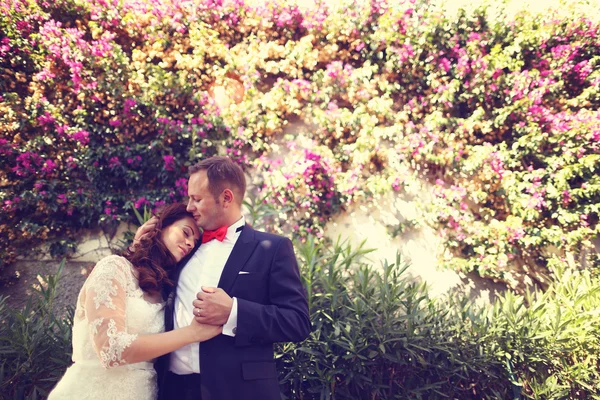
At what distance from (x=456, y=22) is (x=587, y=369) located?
3.95 m

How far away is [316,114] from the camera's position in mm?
4699

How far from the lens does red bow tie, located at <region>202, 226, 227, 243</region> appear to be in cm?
193

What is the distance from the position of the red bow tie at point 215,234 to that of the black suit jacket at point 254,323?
99 mm

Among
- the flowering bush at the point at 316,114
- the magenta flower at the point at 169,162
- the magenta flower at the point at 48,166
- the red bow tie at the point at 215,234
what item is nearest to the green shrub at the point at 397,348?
the red bow tie at the point at 215,234

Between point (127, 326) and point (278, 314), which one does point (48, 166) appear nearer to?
point (127, 326)

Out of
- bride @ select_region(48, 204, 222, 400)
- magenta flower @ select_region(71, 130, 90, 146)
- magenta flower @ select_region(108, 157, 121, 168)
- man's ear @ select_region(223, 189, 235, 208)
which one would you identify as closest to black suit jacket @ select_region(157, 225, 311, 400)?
bride @ select_region(48, 204, 222, 400)

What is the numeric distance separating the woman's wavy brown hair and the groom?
0.07 m

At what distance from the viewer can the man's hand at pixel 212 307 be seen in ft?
5.08

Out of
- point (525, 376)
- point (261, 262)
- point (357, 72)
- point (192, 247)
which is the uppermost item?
point (357, 72)

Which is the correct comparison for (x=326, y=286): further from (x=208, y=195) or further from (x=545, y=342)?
(x=545, y=342)

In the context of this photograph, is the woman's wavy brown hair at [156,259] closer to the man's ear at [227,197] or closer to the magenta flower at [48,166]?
the man's ear at [227,197]

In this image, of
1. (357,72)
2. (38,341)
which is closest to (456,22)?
(357,72)

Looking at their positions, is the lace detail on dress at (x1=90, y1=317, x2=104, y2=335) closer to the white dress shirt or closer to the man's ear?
the white dress shirt

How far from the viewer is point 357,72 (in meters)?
4.79
